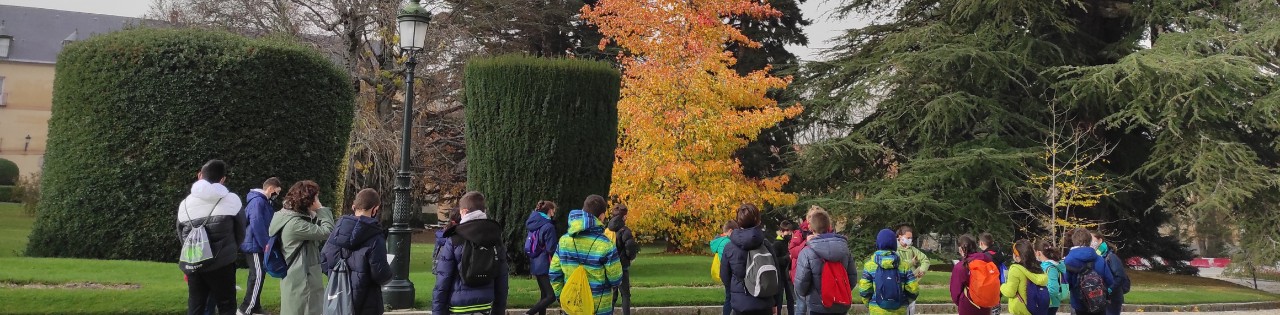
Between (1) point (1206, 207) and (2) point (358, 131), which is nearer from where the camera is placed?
(1) point (1206, 207)

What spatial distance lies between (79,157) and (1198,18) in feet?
82.6

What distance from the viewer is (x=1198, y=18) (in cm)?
2336

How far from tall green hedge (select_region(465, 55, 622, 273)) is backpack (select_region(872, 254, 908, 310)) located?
8283 millimetres

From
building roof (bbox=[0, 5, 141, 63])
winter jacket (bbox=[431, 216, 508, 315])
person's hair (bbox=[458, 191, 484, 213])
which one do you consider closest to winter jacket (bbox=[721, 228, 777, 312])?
winter jacket (bbox=[431, 216, 508, 315])

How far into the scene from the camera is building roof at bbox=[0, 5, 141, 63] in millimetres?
54812

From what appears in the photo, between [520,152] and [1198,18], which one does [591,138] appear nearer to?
[520,152]

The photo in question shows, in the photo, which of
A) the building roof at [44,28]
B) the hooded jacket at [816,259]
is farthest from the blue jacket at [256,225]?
the building roof at [44,28]

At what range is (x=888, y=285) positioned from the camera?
24.2 ft

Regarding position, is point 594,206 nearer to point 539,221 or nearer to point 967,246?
point 539,221

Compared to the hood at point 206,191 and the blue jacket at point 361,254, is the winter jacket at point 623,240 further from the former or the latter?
the hood at point 206,191

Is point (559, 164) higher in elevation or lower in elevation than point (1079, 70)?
lower

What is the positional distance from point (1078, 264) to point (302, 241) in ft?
24.2

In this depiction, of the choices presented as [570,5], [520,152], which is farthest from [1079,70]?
[570,5]

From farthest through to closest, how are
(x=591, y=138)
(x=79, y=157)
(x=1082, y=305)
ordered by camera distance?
(x=591, y=138) < (x=79, y=157) < (x=1082, y=305)
